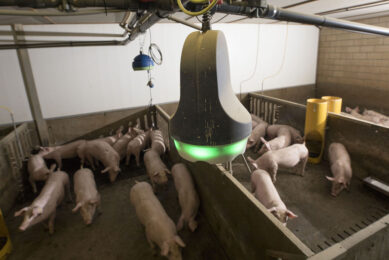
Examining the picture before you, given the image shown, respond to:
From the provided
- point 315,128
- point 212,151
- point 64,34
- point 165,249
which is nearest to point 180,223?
point 165,249

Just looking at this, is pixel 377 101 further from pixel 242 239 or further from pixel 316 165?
pixel 242 239

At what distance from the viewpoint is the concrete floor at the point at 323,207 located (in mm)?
2814

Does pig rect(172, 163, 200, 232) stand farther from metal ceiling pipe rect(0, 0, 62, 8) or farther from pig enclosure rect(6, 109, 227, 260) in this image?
metal ceiling pipe rect(0, 0, 62, 8)

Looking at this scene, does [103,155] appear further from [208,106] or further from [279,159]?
[208,106]

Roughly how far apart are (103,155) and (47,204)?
4.90 ft

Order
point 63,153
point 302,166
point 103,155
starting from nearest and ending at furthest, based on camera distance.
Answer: point 302,166 < point 103,155 < point 63,153

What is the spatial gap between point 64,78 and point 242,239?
5.03 m

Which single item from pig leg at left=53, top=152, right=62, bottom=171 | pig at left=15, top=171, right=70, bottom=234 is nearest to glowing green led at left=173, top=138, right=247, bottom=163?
pig at left=15, top=171, right=70, bottom=234

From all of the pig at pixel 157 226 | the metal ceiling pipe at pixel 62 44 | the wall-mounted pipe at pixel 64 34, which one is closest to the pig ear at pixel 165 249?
the pig at pixel 157 226

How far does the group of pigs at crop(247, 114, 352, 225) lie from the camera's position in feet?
9.30

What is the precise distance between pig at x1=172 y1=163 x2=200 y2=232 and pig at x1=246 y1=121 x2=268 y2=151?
2082 millimetres

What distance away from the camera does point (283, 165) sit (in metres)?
3.91

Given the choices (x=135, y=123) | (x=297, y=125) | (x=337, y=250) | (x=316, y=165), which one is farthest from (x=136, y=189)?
(x=297, y=125)

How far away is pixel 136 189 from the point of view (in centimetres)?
329
